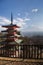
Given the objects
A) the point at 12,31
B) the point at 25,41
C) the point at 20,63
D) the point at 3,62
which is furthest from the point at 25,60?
the point at 25,41

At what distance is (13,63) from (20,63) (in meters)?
0.17

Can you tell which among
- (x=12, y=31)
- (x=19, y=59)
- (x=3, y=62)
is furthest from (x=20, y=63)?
(x=12, y=31)

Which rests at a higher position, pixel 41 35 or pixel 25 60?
pixel 41 35

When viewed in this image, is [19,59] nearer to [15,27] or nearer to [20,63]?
[20,63]

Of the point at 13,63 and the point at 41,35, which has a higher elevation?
the point at 41,35

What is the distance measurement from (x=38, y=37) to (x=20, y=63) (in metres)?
3.02

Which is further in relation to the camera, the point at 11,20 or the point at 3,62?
the point at 11,20

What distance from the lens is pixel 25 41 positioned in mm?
5699

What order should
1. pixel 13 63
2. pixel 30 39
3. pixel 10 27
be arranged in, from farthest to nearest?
1. pixel 30 39
2. pixel 10 27
3. pixel 13 63

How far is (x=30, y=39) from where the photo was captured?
5609 millimetres

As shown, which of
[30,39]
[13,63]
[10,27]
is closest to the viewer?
[13,63]

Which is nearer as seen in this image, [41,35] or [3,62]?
[3,62]

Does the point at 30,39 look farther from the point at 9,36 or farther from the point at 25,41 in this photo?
the point at 9,36

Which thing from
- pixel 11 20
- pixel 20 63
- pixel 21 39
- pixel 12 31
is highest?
Result: pixel 11 20
